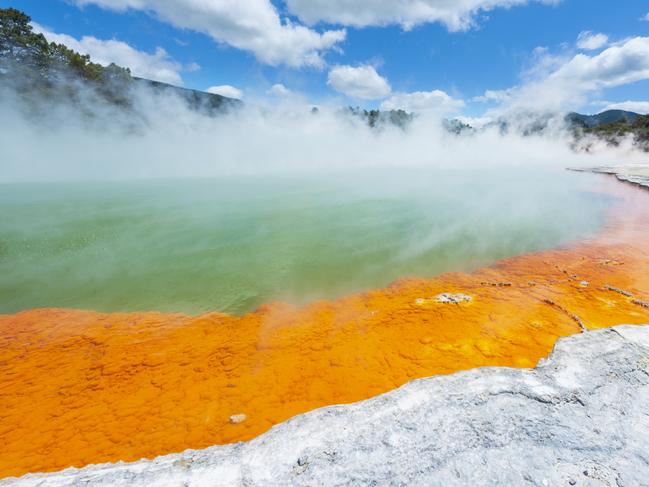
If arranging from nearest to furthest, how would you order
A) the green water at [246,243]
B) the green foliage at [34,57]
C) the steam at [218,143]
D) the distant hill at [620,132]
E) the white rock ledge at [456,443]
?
the white rock ledge at [456,443], the green water at [246,243], the green foliage at [34,57], the steam at [218,143], the distant hill at [620,132]

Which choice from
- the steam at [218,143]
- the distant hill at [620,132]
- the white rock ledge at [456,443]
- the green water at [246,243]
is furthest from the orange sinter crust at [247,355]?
the distant hill at [620,132]

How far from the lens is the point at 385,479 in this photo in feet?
6.30

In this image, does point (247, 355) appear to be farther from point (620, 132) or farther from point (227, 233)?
point (620, 132)

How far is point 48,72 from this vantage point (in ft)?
96.6

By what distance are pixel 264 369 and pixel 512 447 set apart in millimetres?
2854

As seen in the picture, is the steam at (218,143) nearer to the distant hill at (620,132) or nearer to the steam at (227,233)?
the steam at (227,233)

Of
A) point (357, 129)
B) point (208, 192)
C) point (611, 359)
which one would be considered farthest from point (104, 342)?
point (357, 129)

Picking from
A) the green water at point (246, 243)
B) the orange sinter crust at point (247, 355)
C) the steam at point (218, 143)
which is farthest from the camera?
the steam at point (218, 143)

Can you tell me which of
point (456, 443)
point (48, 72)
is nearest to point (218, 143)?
point (48, 72)

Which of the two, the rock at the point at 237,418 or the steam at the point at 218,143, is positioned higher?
the steam at the point at 218,143

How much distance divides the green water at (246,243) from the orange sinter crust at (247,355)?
30.1 inches

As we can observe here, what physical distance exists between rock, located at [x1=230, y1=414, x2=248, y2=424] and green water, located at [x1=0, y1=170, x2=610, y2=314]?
2470 mm

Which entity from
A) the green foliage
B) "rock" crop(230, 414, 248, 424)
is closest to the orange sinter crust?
"rock" crop(230, 414, 248, 424)

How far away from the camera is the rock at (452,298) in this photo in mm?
5336
